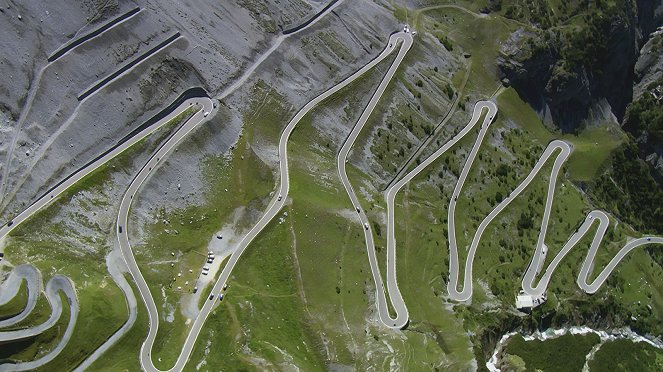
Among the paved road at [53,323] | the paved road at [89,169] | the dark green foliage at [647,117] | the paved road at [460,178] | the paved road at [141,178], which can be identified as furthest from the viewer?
the dark green foliage at [647,117]

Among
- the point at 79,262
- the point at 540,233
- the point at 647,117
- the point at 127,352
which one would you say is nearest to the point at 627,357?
the point at 540,233

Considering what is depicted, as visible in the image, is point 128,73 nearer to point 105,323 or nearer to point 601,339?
point 105,323

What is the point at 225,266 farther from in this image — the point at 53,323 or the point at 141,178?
the point at 53,323

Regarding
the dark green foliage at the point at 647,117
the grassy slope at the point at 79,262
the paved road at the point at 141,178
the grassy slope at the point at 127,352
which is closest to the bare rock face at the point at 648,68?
the dark green foliage at the point at 647,117

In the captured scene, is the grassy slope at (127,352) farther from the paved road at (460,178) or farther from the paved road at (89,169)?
the paved road at (460,178)

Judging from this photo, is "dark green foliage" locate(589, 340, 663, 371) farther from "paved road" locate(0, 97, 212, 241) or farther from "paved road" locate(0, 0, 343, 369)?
"paved road" locate(0, 97, 212, 241)

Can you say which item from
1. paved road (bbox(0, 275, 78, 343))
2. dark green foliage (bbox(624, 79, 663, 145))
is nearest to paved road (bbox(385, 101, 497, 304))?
dark green foliage (bbox(624, 79, 663, 145))
